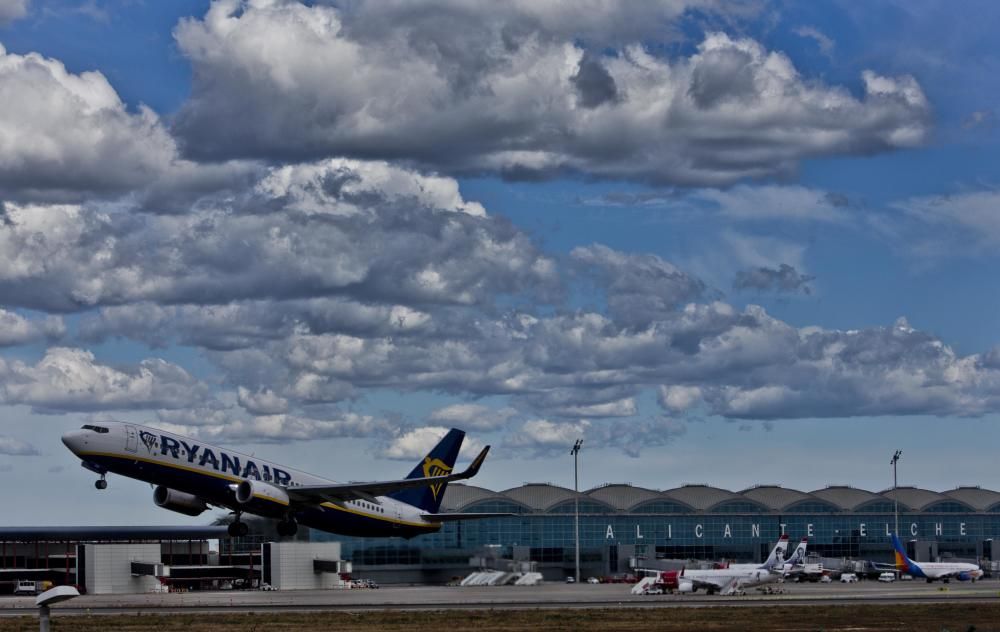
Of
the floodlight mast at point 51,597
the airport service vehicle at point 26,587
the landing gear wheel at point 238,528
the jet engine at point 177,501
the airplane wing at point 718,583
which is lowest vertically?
the airplane wing at point 718,583

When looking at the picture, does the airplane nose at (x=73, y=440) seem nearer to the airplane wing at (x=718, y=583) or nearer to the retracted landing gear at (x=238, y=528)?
the retracted landing gear at (x=238, y=528)

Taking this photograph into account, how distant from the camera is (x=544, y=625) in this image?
2958 inches

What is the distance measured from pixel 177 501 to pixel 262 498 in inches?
234

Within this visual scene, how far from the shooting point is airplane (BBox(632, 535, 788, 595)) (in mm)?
129875

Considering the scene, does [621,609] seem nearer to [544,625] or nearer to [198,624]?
[544,625]

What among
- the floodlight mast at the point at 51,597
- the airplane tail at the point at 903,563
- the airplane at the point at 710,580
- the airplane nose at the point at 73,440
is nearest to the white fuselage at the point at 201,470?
the airplane nose at the point at 73,440

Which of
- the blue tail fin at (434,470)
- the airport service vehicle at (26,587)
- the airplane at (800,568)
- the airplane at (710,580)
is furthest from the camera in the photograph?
the airplane at (800,568)

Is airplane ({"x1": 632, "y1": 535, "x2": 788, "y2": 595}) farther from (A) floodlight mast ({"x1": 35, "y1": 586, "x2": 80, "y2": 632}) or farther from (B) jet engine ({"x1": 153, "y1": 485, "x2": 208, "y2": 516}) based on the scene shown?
(A) floodlight mast ({"x1": 35, "y1": 586, "x2": 80, "y2": 632})

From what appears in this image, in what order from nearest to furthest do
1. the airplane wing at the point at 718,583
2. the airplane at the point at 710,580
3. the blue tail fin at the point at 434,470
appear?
the blue tail fin at the point at 434,470 → the airplane at the point at 710,580 → the airplane wing at the point at 718,583

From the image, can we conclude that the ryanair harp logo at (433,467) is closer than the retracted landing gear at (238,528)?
No

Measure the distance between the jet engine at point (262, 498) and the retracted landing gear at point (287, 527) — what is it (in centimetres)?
84

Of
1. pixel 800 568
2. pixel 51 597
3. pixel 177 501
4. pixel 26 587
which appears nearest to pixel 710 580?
pixel 800 568

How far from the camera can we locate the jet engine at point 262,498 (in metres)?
89.6

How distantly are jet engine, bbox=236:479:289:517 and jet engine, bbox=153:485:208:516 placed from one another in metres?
3.65
